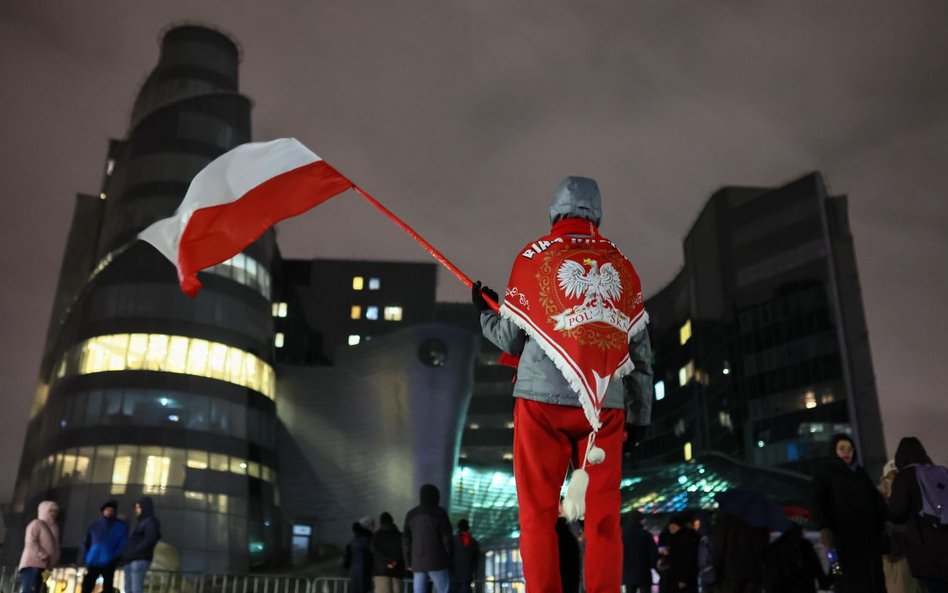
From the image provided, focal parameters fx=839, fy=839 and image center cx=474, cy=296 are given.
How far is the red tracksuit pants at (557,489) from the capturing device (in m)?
3.75

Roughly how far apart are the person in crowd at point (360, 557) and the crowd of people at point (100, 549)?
10.9ft

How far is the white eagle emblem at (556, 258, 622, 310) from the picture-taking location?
13.7 ft

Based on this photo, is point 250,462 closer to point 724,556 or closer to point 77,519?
point 77,519

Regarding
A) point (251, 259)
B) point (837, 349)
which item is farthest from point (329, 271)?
point (837, 349)

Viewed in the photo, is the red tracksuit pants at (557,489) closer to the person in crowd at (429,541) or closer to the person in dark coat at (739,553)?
the person in dark coat at (739,553)

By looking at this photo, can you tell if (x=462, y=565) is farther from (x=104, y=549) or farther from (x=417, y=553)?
(x=104, y=549)

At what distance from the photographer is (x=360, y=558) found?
14.3 meters

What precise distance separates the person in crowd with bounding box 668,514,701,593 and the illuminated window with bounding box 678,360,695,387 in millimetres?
78624

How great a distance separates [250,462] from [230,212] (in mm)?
48274

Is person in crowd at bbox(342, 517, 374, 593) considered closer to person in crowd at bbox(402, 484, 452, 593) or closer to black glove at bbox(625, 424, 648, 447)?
person in crowd at bbox(402, 484, 452, 593)

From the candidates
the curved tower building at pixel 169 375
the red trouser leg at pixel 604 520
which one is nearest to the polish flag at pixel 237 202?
the red trouser leg at pixel 604 520

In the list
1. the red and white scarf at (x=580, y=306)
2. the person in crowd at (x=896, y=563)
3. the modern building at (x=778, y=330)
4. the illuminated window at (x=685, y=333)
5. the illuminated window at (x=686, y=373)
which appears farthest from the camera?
the illuminated window at (x=685, y=333)

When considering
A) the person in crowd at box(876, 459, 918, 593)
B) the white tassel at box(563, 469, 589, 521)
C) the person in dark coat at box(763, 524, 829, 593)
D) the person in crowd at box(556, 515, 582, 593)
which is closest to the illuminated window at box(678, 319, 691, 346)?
the person in crowd at box(556, 515, 582, 593)

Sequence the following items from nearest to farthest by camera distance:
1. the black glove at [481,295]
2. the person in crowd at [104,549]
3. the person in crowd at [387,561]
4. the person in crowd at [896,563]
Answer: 1. the black glove at [481,295]
2. the person in crowd at [896,563]
3. the person in crowd at [104,549]
4. the person in crowd at [387,561]
